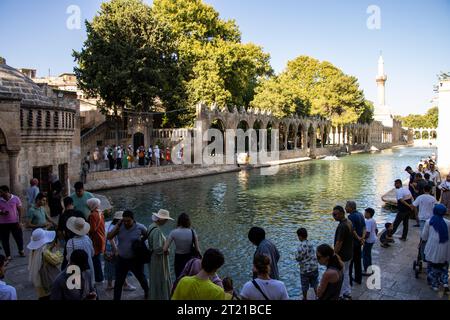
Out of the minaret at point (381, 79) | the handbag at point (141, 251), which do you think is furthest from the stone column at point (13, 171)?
the minaret at point (381, 79)

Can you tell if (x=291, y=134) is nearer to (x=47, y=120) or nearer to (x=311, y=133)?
(x=311, y=133)

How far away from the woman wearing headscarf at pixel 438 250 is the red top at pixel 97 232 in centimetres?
593

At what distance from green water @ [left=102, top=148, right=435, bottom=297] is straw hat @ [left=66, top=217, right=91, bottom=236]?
3661 millimetres

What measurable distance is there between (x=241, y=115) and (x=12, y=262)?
33943 mm

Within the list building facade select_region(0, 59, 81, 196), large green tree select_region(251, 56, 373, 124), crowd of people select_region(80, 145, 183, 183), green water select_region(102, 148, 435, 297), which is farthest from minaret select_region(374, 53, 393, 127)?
building facade select_region(0, 59, 81, 196)

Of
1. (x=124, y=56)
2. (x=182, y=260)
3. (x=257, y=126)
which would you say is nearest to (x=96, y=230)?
(x=182, y=260)

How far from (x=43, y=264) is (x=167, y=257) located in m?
1.86

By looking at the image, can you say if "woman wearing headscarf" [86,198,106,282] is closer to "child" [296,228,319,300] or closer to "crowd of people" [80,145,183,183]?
"child" [296,228,319,300]

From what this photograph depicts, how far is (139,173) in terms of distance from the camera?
26250mm

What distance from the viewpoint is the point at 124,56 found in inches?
1193

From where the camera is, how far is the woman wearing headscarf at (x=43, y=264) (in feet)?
19.5

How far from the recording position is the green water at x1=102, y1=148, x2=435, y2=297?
10984 millimetres
